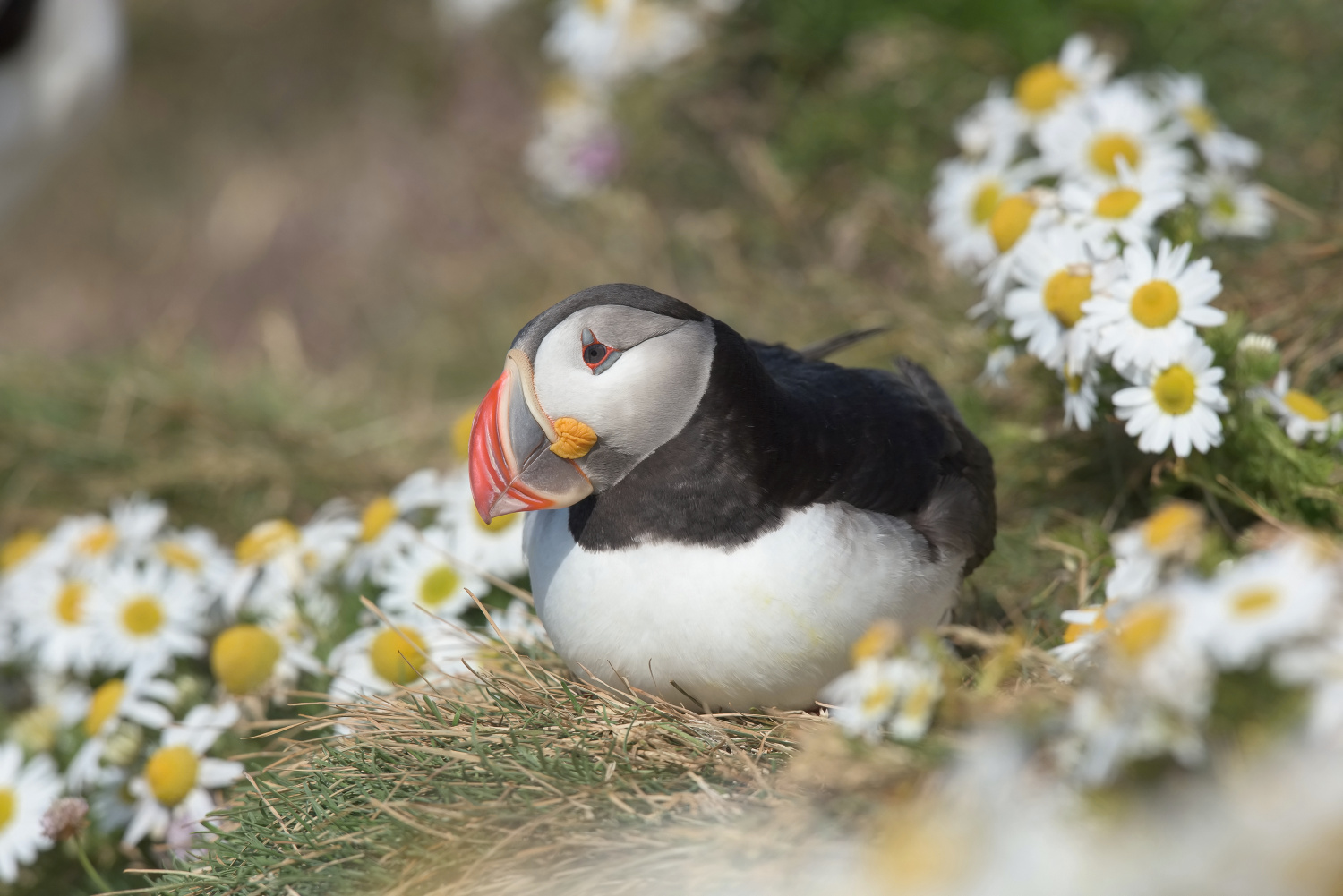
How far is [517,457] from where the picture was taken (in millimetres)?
1977

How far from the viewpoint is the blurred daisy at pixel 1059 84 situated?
3424 millimetres

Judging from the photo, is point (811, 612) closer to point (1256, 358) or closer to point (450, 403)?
point (1256, 358)

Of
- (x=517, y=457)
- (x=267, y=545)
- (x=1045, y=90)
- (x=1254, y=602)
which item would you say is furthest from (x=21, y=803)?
(x=1045, y=90)

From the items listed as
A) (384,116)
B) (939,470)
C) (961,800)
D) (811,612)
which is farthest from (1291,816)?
(384,116)

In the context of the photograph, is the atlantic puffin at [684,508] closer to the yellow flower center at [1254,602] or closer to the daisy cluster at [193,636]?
the daisy cluster at [193,636]

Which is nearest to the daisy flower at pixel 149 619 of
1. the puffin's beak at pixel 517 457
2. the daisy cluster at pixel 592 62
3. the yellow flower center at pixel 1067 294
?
the puffin's beak at pixel 517 457

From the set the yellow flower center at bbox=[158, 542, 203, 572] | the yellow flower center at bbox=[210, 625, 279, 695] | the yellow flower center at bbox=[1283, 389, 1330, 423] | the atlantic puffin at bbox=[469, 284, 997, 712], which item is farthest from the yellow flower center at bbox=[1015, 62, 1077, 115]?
the yellow flower center at bbox=[158, 542, 203, 572]

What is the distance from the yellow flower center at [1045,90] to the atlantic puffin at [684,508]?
1.80 meters

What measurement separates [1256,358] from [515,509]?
154cm

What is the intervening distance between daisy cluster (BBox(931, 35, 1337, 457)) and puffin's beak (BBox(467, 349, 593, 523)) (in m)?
1.13

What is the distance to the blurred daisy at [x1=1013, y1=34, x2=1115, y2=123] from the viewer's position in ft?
11.2

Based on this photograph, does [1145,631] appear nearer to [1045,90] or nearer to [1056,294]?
[1056,294]

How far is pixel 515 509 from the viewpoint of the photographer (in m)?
2.01

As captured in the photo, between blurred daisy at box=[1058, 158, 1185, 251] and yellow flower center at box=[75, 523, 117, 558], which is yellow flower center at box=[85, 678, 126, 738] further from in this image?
blurred daisy at box=[1058, 158, 1185, 251]
